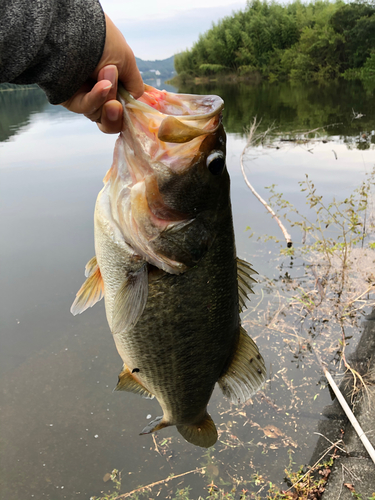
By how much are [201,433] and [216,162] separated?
4.80 feet

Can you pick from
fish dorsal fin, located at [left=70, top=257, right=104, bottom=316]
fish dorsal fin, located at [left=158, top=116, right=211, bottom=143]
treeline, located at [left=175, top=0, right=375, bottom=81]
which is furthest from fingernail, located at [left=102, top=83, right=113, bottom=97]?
treeline, located at [left=175, top=0, right=375, bottom=81]

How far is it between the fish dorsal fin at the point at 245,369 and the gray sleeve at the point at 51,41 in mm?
1353

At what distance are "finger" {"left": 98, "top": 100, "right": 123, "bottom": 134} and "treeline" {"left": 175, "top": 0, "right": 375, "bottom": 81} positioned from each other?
40.1 metres

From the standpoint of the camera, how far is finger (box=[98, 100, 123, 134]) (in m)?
1.23

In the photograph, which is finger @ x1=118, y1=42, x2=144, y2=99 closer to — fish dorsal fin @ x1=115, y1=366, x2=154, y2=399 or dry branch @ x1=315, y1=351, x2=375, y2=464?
fish dorsal fin @ x1=115, y1=366, x2=154, y2=399

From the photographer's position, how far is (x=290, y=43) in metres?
49.3

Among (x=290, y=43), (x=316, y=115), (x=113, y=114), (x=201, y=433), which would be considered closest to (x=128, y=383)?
(x=201, y=433)

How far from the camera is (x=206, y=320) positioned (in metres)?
1.54

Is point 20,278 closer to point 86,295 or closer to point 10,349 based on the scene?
point 10,349

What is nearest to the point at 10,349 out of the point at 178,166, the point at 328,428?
the point at 328,428

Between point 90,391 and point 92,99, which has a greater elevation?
point 92,99

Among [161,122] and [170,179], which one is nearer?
[161,122]

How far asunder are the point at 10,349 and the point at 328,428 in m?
3.73

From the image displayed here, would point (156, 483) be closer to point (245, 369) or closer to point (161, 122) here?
point (245, 369)
